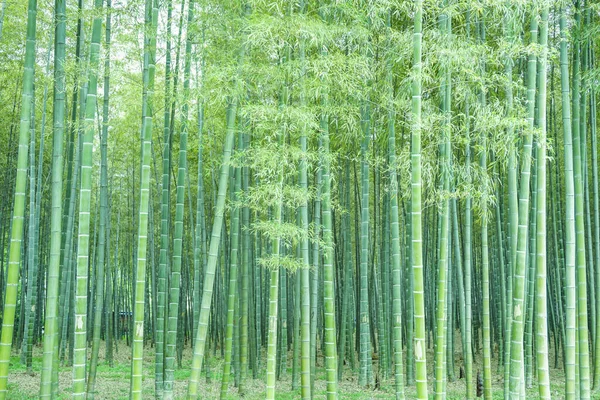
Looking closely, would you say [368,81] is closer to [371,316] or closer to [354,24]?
[354,24]

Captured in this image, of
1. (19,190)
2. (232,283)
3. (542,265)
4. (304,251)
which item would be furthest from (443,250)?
(19,190)

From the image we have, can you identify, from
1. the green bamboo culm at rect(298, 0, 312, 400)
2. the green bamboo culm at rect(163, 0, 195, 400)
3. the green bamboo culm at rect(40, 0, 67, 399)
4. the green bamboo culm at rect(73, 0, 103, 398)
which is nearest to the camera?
the green bamboo culm at rect(73, 0, 103, 398)

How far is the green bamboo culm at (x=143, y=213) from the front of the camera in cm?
444

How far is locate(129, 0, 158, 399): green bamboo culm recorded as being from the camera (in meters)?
4.44

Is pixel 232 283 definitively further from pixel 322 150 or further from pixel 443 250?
pixel 443 250

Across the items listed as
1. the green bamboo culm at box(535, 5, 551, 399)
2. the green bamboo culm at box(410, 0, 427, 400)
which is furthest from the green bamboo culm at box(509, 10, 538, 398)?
the green bamboo culm at box(410, 0, 427, 400)

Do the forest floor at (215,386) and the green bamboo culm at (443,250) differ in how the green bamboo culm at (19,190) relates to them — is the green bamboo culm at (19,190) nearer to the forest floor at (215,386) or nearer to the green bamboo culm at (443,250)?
the forest floor at (215,386)

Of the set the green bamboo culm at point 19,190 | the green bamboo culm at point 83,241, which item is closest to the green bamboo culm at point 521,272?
the green bamboo culm at point 83,241

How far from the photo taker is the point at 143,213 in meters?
4.42

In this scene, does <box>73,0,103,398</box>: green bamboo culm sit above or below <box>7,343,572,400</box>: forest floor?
above

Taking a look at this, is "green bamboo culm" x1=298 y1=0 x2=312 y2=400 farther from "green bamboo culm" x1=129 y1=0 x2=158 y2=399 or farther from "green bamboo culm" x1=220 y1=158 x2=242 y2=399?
"green bamboo culm" x1=129 y1=0 x2=158 y2=399

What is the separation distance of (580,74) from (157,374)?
18.0 feet

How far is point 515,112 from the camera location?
478 centimetres

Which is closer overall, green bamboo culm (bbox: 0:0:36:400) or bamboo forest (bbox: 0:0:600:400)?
green bamboo culm (bbox: 0:0:36:400)
